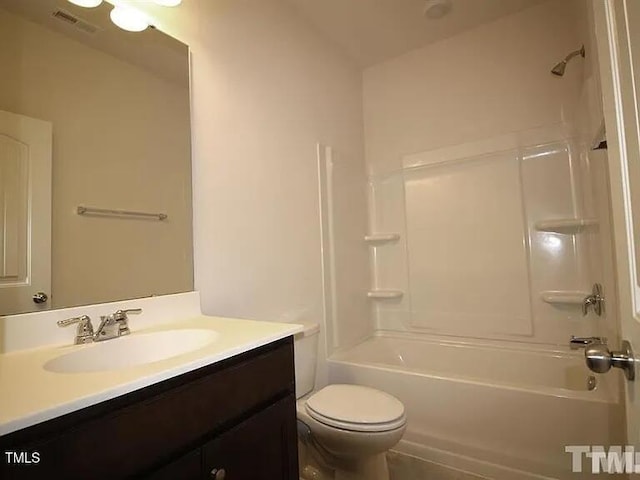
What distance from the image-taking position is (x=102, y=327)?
1.00 m

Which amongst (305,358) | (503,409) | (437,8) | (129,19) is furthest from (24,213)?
(437,8)

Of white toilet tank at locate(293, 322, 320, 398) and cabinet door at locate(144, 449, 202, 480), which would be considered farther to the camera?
white toilet tank at locate(293, 322, 320, 398)

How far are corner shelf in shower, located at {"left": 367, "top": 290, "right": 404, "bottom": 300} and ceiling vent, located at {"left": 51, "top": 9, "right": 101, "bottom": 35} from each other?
223 centimetres

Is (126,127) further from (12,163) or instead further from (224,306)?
(224,306)

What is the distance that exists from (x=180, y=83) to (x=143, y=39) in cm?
19

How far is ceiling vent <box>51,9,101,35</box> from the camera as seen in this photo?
105 centimetres

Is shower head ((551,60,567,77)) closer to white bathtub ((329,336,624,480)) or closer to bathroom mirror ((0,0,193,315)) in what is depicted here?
white bathtub ((329,336,624,480))

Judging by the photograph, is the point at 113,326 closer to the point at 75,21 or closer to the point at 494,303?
the point at 75,21

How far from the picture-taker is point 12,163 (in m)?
0.93

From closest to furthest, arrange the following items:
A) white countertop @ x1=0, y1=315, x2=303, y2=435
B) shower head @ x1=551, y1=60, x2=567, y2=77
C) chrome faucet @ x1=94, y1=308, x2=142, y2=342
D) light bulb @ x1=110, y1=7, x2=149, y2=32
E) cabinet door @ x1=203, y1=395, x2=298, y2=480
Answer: white countertop @ x1=0, y1=315, x2=303, y2=435, cabinet door @ x1=203, y1=395, x2=298, y2=480, chrome faucet @ x1=94, y1=308, x2=142, y2=342, light bulb @ x1=110, y1=7, x2=149, y2=32, shower head @ x1=551, y1=60, x2=567, y2=77

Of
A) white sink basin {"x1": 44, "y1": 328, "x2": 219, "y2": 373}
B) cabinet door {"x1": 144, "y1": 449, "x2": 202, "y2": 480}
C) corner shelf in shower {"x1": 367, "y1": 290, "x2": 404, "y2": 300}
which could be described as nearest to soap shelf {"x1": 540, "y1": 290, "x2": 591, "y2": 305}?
corner shelf in shower {"x1": 367, "y1": 290, "x2": 404, "y2": 300}

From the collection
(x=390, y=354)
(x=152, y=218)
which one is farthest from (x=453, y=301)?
(x=152, y=218)

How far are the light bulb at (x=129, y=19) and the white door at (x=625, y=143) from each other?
1.42m

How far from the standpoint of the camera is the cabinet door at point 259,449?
77cm
